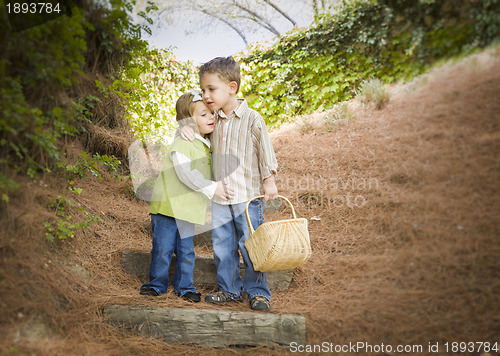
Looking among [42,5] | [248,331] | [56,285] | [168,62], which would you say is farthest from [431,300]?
[168,62]

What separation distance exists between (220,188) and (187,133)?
0.47 m

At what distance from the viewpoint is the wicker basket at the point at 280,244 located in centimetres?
193

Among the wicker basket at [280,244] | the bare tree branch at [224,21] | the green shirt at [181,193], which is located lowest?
the wicker basket at [280,244]

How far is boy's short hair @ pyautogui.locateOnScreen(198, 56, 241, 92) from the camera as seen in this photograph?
92.0 inches

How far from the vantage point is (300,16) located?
4480mm

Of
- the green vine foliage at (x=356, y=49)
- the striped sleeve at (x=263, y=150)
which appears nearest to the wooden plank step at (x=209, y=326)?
the striped sleeve at (x=263, y=150)

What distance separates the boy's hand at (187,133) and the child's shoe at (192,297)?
108 centimetres

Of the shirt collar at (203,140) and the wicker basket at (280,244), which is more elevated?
the shirt collar at (203,140)

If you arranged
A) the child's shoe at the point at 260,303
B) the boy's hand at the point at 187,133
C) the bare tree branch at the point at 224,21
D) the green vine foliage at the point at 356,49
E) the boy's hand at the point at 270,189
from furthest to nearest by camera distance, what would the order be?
the bare tree branch at the point at 224,21 < the boy's hand at the point at 187,133 < the boy's hand at the point at 270,189 < the child's shoe at the point at 260,303 < the green vine foliage at the point at 356,49

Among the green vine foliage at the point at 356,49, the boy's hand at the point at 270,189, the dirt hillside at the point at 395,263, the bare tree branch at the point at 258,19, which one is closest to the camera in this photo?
the dirt hillside at the point at 395,263

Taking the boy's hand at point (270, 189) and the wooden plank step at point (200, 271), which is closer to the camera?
the boy's hand at point (270, 189)

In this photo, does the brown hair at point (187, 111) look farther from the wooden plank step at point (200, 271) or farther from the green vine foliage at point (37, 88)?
the wooden plank step at point (200, 271)

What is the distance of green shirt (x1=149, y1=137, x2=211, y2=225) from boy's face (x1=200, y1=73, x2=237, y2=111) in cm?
32

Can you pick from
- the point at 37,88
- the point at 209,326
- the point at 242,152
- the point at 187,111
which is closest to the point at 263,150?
the point at 242,152
